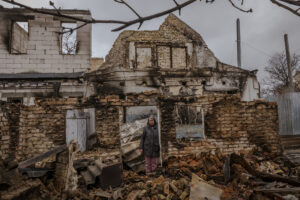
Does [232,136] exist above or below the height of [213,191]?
above

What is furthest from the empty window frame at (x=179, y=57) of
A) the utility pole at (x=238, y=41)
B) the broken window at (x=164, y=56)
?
the utility pole at (x=238, y=41)

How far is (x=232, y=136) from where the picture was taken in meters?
5.58

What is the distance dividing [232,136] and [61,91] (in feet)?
22.9

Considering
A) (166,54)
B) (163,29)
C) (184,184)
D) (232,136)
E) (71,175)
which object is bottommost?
(184,184)

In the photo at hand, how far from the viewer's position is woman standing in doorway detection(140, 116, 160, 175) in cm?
515

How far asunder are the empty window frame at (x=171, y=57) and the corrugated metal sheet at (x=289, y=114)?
7.05 metres

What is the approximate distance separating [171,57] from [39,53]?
833 cm

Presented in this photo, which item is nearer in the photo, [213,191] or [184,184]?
[213,191]

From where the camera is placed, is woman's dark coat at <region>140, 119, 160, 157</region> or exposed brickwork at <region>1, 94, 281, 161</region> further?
exposed brickwork at <region>1, 94, 281, 161</region>

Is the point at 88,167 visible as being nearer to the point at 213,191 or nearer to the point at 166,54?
→ the point at 213,191

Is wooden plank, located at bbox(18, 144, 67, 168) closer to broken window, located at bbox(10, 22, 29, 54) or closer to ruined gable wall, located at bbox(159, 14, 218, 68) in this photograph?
broken window, located at bbox(10, 22, 29, 54)

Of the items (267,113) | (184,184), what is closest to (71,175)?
(184,184)

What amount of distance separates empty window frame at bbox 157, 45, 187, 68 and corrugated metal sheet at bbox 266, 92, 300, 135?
705 centimetres

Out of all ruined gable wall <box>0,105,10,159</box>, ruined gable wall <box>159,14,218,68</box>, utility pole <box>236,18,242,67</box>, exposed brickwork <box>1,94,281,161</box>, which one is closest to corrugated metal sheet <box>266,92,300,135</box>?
exposed brickwork <box>1,94,281,161</box>
